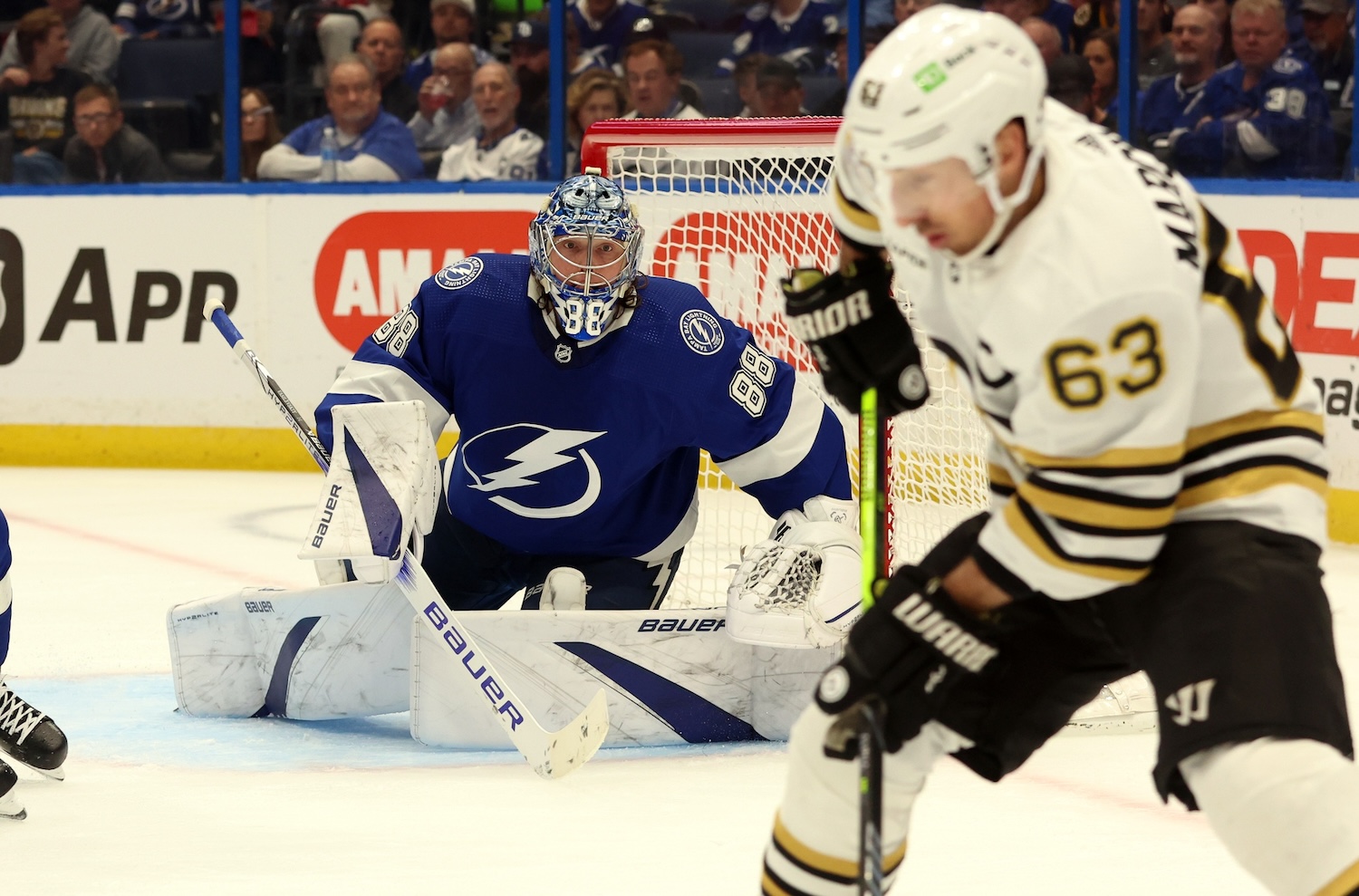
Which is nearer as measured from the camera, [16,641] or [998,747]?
[998,747]

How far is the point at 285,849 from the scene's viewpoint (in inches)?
97.5

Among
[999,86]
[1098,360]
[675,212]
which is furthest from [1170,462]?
[675,212]

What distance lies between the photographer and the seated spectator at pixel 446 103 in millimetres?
5969

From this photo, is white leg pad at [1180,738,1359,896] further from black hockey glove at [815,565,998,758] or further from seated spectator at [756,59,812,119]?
seated spectator at [756,59,812,119]

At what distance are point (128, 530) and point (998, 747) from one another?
3697 millimetres

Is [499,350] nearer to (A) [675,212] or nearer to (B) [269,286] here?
(A) [675,212]

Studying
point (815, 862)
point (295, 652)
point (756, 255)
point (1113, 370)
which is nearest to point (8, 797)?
point (295, 652)

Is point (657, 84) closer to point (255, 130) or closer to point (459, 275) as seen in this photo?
point (255, 130)

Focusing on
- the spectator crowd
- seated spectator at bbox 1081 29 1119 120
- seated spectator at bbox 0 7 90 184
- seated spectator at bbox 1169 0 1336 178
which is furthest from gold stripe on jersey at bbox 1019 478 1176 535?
seated spectator at bbox 0 7 90 184

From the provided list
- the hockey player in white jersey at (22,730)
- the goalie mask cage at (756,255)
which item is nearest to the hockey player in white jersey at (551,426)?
the goalie mask cage at (756,255)

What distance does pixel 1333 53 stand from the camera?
4.87 metres

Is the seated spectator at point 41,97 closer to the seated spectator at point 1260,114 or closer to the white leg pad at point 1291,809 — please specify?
the seated spectator at point 1260,114

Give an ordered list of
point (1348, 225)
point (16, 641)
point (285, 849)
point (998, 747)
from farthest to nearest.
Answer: point (1348, 225), point (16, 641), point (285, 849), point (998, 747)

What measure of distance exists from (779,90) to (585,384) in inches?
110
